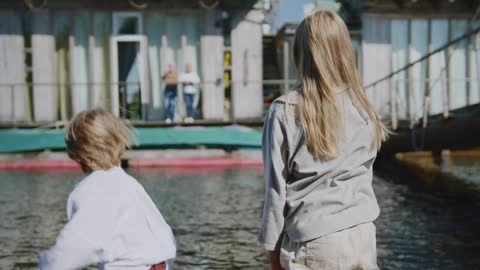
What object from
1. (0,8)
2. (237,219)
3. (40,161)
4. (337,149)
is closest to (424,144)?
(237,219)

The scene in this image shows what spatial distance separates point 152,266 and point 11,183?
10.8 meters

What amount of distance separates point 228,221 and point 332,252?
20.2 ft

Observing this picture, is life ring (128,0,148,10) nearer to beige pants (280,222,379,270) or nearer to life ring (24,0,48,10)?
life ring (24,0,48,10)

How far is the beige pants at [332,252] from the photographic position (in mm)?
2768

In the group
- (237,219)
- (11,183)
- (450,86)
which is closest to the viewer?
(237,219)

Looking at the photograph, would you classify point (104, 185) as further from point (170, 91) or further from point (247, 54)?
point (247, 54)

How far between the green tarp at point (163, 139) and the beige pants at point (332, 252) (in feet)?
45.6

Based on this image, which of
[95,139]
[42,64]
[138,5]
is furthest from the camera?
[138,5]

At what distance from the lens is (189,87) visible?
1927 cm

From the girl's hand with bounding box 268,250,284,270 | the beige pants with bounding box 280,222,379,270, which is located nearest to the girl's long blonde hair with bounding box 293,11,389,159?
the beige pants with bounding box 280,222,379,270

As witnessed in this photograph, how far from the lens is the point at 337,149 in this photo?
2.87 metres

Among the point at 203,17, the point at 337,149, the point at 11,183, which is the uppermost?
the point at 203,17

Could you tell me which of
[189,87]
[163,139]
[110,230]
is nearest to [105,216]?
[110,230]

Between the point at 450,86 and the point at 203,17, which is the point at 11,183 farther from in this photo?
the point at 450,86
